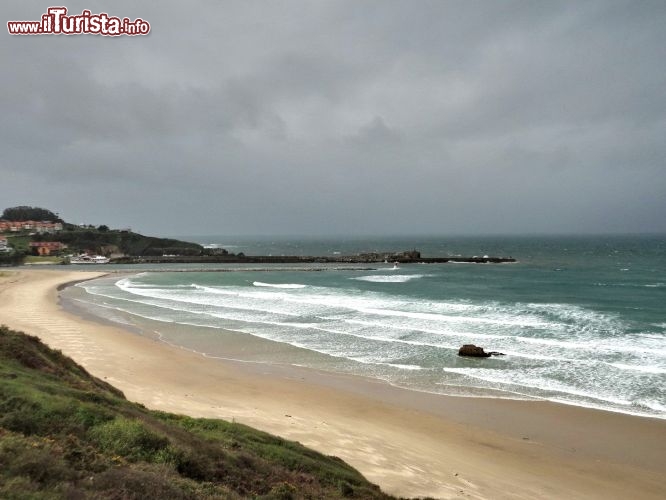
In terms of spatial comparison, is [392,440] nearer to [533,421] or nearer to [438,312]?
[533,421]

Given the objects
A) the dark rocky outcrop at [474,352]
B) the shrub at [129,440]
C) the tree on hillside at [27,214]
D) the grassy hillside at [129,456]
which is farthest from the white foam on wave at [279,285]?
the tree on hillside at [27,214]

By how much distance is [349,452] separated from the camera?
466 inches

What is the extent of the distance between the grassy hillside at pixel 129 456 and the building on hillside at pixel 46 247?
105 m

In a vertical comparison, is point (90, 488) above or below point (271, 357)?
above

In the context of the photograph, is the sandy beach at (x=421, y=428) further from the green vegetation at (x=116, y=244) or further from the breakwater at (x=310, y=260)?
the green vegetation at (x=116, y=244)

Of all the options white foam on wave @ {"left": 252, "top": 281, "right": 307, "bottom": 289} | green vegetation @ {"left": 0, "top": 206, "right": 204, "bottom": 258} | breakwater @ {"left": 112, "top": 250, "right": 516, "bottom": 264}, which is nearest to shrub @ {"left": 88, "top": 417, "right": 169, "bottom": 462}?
white foam on wave @ {"left": 252, "top": 281, "right": 307, "bottom": 289}

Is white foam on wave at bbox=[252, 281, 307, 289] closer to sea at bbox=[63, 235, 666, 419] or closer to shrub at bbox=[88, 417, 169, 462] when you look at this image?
sea at bbox=[63, 235, 666, 419]

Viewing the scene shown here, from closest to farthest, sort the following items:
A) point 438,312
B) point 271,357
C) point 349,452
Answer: point 349,452 → point 271,357 → point 438,312

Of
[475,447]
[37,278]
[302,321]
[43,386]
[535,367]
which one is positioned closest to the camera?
[43,386]

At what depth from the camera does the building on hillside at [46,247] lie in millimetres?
97875

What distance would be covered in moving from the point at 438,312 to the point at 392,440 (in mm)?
21177

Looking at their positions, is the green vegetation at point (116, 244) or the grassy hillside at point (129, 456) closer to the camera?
the grassy hillside at point (129, 456)

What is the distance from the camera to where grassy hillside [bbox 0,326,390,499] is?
17.4 feet

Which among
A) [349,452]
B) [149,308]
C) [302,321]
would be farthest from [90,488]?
[149,308]
